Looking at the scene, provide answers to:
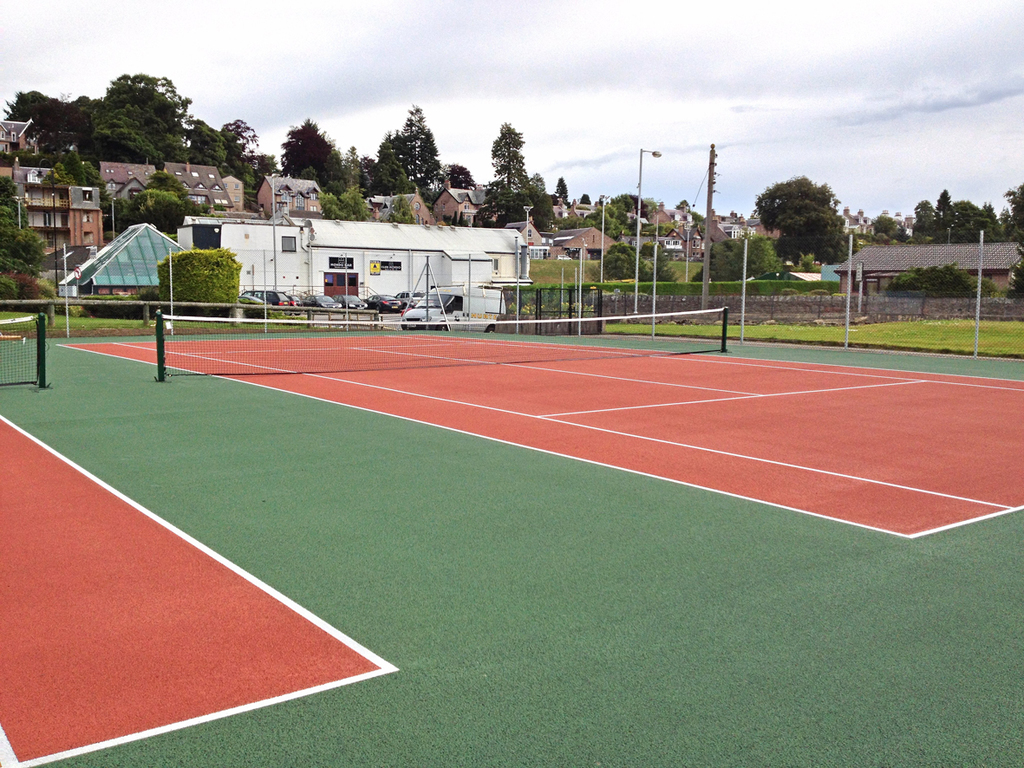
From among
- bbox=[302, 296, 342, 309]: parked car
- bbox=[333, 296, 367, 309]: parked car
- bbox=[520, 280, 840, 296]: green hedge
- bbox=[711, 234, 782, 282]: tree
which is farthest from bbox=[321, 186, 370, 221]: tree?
bbox=[711, 234, 782, 282]: tree

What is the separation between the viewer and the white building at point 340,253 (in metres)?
55.7

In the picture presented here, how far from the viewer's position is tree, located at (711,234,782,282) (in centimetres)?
5853

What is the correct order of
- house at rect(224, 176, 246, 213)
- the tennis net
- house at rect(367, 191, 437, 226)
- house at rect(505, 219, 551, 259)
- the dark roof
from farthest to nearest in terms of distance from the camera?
house at rect(224, 176, 246, 213) < house at rect(367, 191, 437, 226) < house at rect(505, 219, 551, 259) < the dark roof < the tennis net

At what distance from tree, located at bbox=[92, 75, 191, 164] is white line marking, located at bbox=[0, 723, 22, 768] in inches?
4923

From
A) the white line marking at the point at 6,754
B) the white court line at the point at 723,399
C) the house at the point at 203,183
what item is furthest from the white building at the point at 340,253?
the house at the point at 203,183

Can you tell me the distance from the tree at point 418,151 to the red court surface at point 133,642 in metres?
151

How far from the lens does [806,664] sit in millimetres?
4043

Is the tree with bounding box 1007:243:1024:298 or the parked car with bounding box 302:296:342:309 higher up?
the tree with bounding box 1007:243:1024:298

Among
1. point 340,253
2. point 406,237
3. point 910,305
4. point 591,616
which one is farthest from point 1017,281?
point 406,237

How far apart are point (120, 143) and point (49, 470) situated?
396 feet

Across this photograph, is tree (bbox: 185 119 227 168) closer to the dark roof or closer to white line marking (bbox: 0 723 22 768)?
the dark roof

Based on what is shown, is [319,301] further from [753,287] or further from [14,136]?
[14,136]

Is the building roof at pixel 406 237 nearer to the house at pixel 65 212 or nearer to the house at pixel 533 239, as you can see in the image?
the house at pixel 533 239

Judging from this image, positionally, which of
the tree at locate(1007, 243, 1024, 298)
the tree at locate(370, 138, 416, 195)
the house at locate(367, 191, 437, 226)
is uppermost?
the tree at locate(370, 138, 416, 195)
